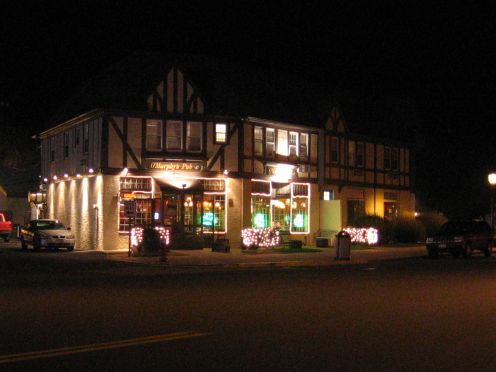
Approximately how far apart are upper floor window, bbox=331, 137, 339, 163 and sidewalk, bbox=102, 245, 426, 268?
802 cm

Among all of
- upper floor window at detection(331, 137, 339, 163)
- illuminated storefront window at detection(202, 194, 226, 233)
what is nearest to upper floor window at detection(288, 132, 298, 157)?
upper floor window at detection(331, 137, 339, 163)

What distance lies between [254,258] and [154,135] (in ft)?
29.8

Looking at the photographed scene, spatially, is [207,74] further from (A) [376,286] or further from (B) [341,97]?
(A) [376,286]

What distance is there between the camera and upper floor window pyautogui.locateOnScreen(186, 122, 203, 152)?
126 ft

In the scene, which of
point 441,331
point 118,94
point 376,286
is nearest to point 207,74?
point 118,94

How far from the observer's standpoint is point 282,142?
41.8 metres

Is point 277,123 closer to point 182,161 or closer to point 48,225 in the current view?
point 182,161

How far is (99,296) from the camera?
17594mm

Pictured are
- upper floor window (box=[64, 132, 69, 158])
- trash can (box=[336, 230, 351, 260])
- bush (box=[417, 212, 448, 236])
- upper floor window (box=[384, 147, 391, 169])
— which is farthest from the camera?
upper floor window (box=[384, 147, 391, 169])

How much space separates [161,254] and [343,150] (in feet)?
60.4

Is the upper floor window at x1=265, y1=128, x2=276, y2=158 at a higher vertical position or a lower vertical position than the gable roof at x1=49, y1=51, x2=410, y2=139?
lower

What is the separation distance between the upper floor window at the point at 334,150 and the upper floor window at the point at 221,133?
8.63m

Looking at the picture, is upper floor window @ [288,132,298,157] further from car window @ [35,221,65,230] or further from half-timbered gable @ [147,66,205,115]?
car window @ [35,221,65,230]

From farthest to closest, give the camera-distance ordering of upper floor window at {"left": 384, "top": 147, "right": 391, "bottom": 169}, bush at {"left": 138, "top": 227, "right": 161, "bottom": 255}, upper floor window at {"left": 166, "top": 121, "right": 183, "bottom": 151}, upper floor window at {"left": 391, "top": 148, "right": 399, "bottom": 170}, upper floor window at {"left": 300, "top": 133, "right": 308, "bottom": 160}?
upper floor window at {"left": 391, "top": 148, "right": 399, "bottom": 170} → upper floor window at {"left": 384, "top": 147, "right": 391, "bottom": 169} → upper floor window at {"left": 300, "top": 133, "right": 308, "bottom": 160} → upper floor window at {"left": 166, "top": 121, "right": 183, "bottom": 151} → bush at {"left": 138, "top": 227, "right": 161, "bottom": 255}
